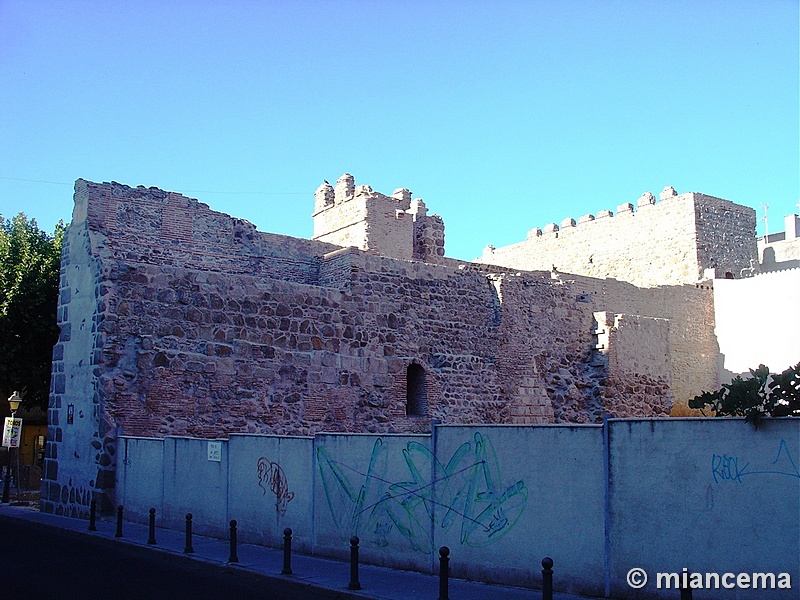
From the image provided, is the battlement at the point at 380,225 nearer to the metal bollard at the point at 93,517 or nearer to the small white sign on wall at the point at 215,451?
the small white sign on wall at the point at 215,451

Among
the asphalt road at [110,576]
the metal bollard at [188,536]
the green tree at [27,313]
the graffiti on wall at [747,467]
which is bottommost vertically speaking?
the asphalt road at [110,576]

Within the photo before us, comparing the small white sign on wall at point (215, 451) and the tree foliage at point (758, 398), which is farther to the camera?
the small white sign on wall at point (215, 451)

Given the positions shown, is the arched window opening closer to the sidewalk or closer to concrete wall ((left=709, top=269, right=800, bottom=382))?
the sidewalk

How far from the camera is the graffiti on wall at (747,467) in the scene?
7.08m

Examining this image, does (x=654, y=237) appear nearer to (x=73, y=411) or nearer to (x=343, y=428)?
(x=343, y=428)

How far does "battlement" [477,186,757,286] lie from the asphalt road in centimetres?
2672

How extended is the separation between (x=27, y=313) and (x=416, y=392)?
37.4 feet

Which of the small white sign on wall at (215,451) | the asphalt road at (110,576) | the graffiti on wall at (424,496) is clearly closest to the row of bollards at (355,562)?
the asphalt road at (110,576)

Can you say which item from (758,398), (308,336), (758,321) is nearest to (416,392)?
(308,336)

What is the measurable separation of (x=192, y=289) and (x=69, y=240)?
350cm

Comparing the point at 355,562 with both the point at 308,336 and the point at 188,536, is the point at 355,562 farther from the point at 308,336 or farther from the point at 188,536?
the point at 308,336

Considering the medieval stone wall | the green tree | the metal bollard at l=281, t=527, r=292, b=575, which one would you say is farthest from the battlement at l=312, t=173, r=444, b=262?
the metal bollard at l=281, t=527, r=292, b=575

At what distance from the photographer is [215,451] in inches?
529

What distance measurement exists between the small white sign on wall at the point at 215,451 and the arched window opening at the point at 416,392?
23.9 feet
